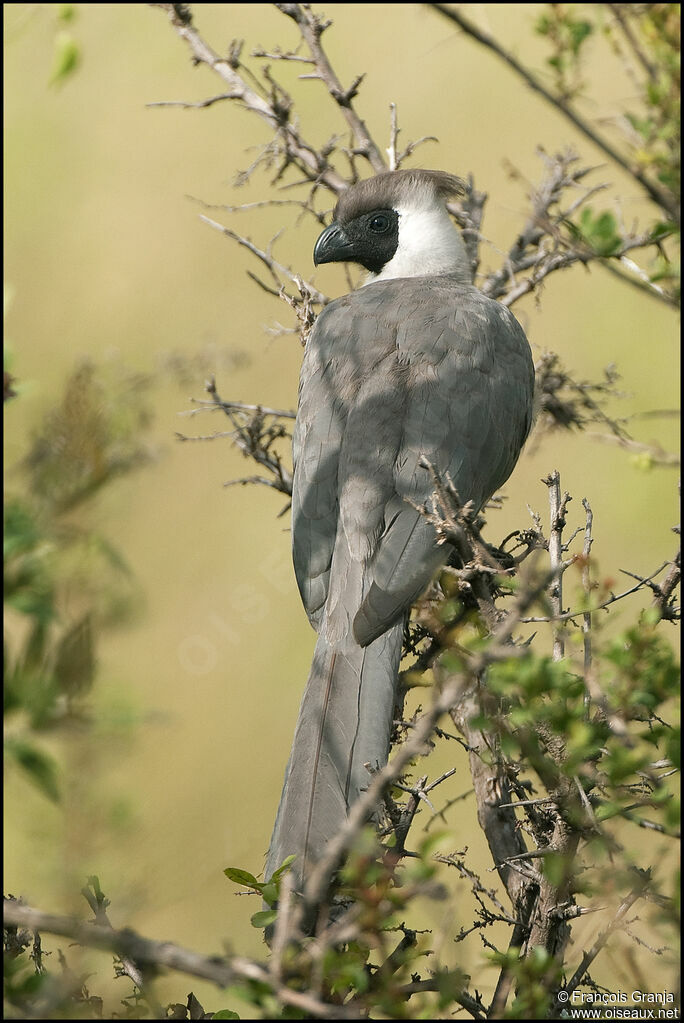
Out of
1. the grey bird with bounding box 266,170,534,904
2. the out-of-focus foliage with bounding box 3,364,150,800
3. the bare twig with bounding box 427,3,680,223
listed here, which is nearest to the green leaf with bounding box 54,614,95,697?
the out-of-focus foliage with bounding box 3,364,150,800

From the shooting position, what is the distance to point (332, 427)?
2531mm

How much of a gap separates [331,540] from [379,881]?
1.38 metres

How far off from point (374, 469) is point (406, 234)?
1.30 m

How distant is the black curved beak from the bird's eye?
0.09 meters

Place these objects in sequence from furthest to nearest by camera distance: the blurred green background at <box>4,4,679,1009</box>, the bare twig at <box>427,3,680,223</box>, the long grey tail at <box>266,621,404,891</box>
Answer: the blurred green background at <box>4,4,679,1009</box> → the long grey tail at <box>266,621,404,891</box> → the bare twig at <box>427,3,680,223</box>

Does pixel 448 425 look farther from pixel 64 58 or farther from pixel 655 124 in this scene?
pixel 64 58

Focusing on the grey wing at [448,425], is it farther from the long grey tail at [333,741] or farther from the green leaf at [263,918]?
the green leaf at [263,918]

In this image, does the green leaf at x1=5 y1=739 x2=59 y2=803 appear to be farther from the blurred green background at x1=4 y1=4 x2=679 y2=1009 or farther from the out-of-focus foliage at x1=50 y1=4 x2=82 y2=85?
the blurred green background at x1=4 y1=4 x2=679 y2=1009

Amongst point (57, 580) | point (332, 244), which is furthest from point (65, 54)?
point (332, 244)

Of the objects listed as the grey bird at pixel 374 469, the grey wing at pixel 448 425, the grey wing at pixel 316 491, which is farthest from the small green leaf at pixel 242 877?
the grey wing at pixel 316 491

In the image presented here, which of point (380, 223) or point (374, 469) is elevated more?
point (380, 223)

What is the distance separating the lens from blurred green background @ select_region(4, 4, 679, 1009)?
14.8 feet

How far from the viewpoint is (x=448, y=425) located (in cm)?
249

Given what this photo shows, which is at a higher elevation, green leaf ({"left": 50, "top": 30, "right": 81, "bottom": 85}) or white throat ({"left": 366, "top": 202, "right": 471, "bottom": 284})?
white throat ({"left": 366, "top": 202, "right": 471, "bottom": 284})
